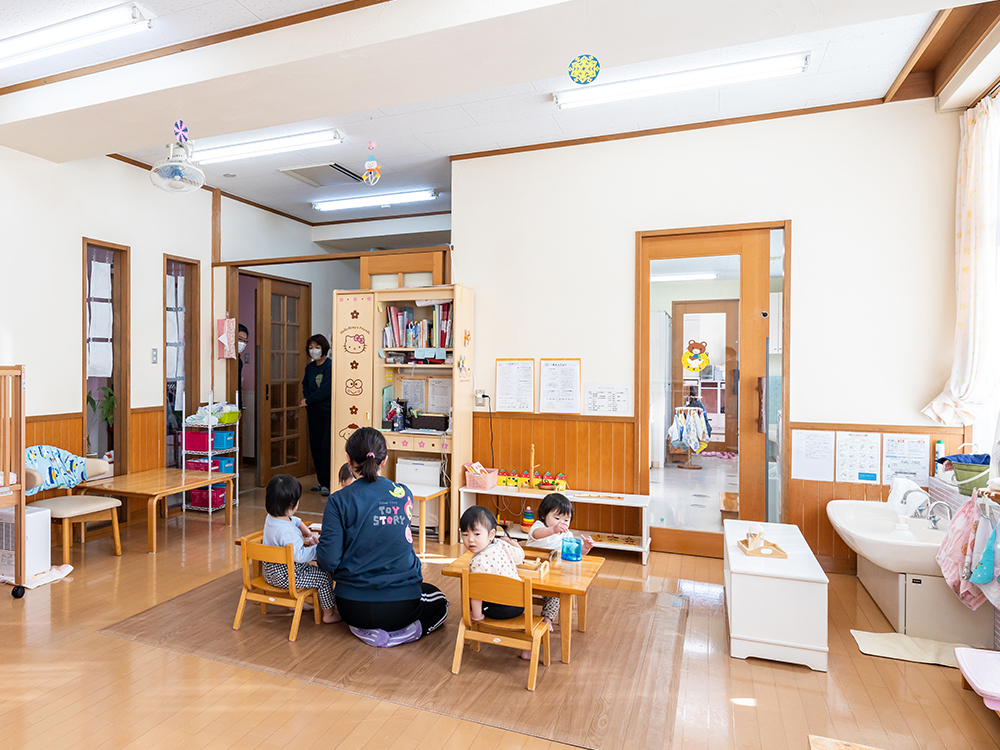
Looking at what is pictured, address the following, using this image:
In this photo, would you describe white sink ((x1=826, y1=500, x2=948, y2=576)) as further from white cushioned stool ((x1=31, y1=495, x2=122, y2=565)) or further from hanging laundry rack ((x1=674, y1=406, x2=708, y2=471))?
white cushioned stool ((x1=31, y1=495, x2=122, y2=565))

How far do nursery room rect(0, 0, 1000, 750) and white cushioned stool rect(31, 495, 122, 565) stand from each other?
6 centimetres

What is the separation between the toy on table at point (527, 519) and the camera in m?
4.45


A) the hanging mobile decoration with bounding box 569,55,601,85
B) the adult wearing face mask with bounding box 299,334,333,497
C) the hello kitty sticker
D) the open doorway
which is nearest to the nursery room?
the hello kitty sticker

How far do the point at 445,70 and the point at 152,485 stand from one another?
12.4 feet

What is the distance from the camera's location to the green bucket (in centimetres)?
312

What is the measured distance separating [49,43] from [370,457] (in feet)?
9.07

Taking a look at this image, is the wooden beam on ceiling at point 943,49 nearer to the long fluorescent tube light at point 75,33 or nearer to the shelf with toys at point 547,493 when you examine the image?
the shelf with toys at point 547,493

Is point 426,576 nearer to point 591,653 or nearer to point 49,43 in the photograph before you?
point 591,653

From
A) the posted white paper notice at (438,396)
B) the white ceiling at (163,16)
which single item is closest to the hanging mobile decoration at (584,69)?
the white ceiling at (163,16)

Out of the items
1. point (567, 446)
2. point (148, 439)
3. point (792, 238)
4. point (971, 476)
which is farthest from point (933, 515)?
point (148, 439)

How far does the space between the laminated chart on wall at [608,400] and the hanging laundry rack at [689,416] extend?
0.38 meters

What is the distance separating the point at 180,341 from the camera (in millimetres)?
5645

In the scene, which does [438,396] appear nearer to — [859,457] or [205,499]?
[205,499]

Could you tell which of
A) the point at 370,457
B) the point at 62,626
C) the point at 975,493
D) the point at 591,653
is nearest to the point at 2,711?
the point at 62,626
